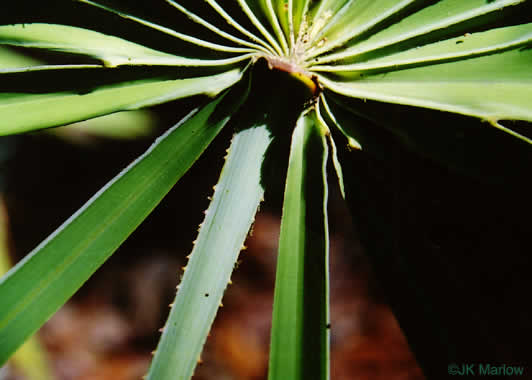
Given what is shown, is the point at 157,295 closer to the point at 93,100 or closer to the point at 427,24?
the point at 93,100

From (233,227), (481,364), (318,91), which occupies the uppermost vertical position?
(318,91)

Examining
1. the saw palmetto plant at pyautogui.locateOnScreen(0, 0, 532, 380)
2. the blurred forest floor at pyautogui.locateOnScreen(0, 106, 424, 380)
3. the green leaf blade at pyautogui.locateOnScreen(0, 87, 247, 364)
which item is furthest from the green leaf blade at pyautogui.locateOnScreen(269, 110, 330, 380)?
the blurred forest floor at pyautogui.locateOnScreen(0, 106, 424, 380)

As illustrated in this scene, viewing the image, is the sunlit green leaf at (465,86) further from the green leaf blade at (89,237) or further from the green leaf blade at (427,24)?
the green leaf blade at (89,237)

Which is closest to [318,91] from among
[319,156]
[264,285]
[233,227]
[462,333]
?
[319,156]

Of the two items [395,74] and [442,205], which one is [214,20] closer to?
[395,74]

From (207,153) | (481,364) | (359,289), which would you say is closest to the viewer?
(481,364)

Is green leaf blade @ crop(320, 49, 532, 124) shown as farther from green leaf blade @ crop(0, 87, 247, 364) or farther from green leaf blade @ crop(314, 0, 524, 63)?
green leaf blade @ crop(0, 87, 247, 364)

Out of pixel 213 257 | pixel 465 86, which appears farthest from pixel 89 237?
pixel 465 86
